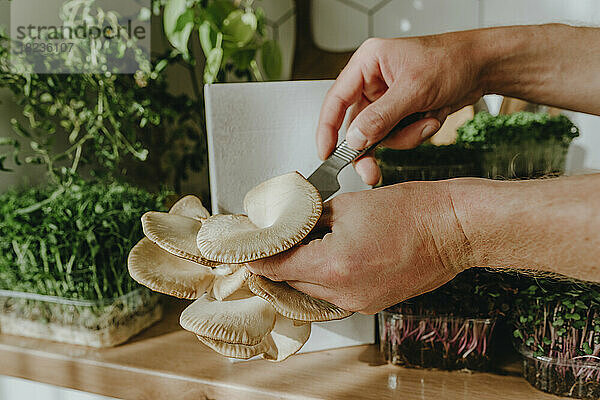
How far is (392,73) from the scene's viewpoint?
60 centimetres

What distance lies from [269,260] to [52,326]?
400 millimetres

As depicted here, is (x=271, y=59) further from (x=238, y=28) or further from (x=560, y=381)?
(x=560, y=381)

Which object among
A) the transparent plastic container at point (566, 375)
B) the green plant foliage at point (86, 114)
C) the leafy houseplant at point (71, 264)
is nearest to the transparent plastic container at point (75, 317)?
the leafy houseplant at point (71, 264)

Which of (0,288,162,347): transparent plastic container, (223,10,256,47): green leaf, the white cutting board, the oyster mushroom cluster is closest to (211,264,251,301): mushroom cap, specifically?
the oyster mushroom cluster

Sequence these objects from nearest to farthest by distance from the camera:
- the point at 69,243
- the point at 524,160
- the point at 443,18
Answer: the point at 69,243, the point at 524,160, the point at 443,18

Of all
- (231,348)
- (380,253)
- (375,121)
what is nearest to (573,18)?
(375,121)

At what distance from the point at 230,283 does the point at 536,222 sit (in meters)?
0.27

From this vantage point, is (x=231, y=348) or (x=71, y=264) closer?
(x=231, y=348)

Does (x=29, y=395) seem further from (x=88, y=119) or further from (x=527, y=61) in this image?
(x=527, y=61)

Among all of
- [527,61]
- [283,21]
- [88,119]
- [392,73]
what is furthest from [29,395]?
[283,21]

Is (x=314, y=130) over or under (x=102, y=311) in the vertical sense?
over

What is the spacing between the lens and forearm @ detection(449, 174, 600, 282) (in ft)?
1.28

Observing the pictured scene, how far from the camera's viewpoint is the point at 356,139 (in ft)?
1.76

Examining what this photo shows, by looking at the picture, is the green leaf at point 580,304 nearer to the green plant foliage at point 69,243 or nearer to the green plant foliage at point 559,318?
the green plant foliage at point 559,318
